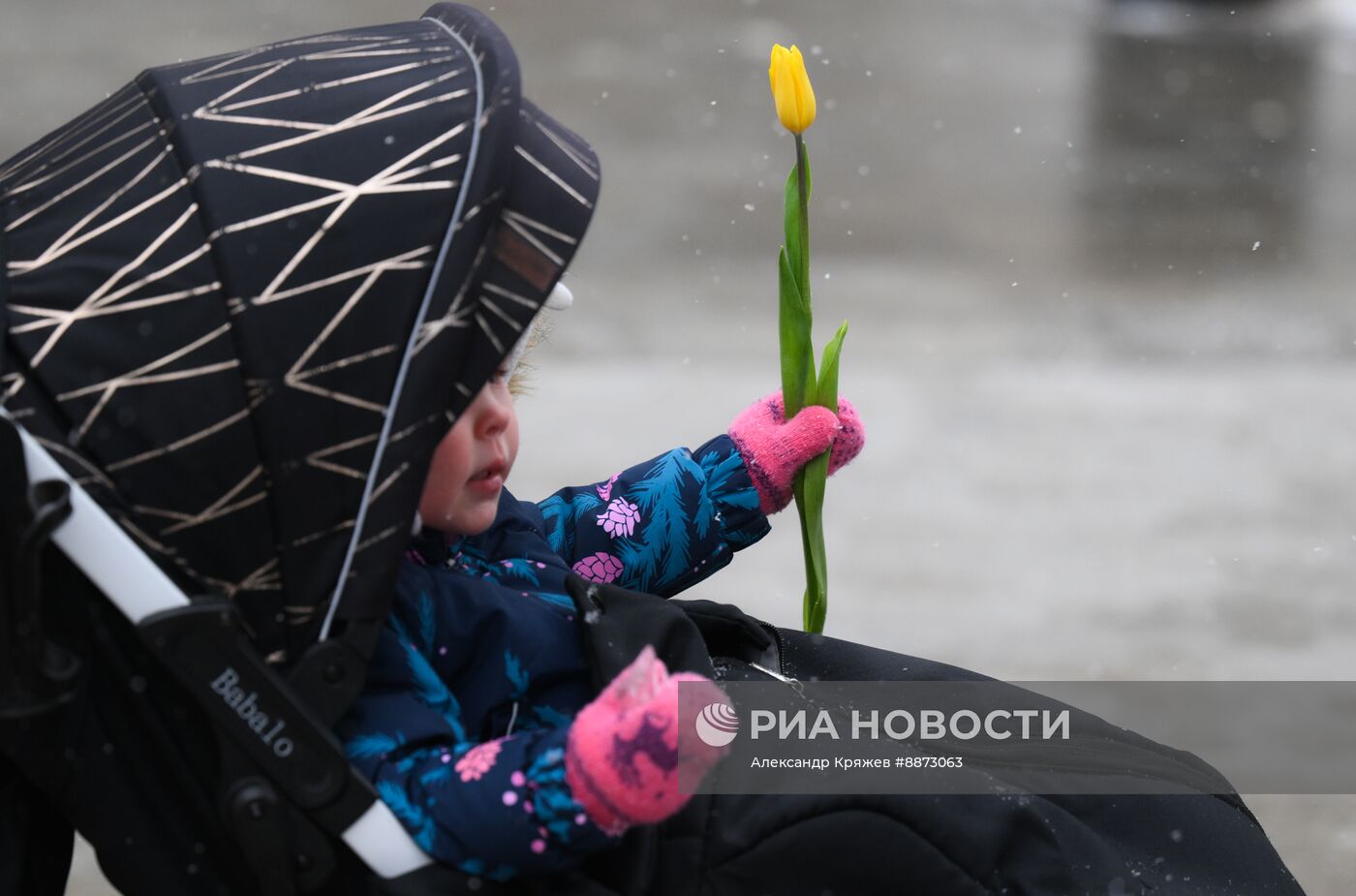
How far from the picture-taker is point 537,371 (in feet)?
14.4

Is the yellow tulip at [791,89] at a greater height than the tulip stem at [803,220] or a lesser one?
greater

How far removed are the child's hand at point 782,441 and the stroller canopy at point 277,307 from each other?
1.87ft

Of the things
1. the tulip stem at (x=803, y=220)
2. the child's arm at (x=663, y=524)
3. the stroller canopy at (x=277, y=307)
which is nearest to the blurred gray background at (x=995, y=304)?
the child's arm at (x=663, y=524)

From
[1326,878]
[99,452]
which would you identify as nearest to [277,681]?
[99,452]

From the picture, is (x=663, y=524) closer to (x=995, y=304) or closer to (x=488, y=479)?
(x=488, y=479)

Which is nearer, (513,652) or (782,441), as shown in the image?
(513,652)

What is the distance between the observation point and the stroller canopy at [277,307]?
46.0 inches

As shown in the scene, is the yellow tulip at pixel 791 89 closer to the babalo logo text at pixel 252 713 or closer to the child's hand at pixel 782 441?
the child's hand at pixel 782 441

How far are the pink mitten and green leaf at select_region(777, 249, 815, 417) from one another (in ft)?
2.01

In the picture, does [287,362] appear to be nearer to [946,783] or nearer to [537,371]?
[946,783]

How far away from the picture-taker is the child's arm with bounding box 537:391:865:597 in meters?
1.77

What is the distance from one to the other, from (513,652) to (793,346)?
53cm

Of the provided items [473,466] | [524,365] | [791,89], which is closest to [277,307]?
[473,466]

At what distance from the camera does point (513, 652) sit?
1.42 meters
